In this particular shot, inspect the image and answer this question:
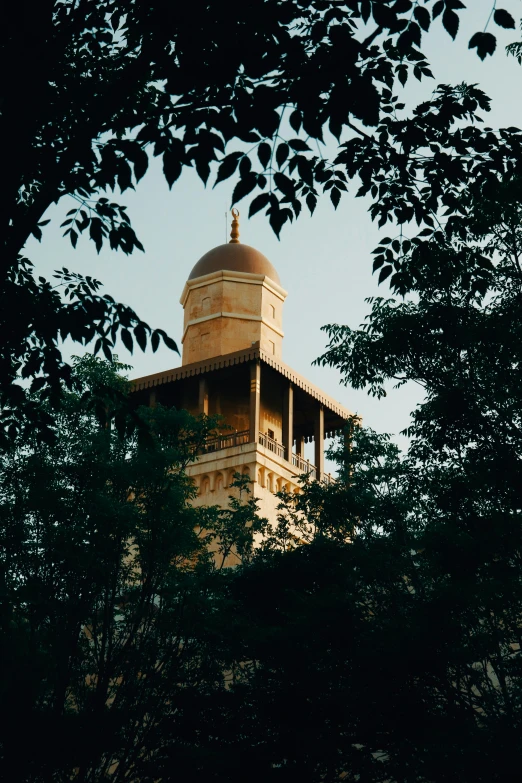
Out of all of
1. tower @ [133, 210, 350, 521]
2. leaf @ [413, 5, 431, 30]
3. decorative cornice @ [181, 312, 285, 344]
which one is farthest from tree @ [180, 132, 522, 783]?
decorative cornice @ [181, 312, 285, 344]

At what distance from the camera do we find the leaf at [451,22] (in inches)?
216

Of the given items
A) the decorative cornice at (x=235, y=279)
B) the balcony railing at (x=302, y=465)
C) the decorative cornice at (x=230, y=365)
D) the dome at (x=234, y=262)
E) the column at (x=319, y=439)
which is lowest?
the balcony railing at (x=302, y=465)

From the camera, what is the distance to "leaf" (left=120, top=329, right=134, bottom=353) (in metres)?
6.69

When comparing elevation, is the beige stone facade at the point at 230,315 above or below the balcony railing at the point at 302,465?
above

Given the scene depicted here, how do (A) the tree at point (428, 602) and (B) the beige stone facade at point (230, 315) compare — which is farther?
(B) the beige stone facade at point (230, 315)

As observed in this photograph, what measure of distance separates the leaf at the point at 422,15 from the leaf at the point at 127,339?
2701 millimetres

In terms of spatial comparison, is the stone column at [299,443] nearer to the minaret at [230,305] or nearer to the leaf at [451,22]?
the minaret at [230,305]

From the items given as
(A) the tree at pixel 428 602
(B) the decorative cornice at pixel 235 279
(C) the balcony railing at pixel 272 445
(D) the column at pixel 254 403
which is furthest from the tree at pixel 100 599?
(B) the decorative cornice at pixel 235 279

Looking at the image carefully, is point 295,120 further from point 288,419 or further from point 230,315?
point 230,315

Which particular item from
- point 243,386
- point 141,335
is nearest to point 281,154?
point 141,335

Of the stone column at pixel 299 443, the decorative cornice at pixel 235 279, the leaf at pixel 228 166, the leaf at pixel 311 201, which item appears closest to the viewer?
the leaf at pixel 228 166

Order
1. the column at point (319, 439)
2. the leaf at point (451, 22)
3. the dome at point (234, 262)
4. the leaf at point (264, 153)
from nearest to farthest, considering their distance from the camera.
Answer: the leaf at point (264, 153) < the leaf at point (451, 22) < the column at point (319, 439) < the dome at point (234, 262)

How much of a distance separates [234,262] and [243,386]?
527 centimetres

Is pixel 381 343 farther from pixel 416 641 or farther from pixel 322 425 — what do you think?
pixel 322 425
